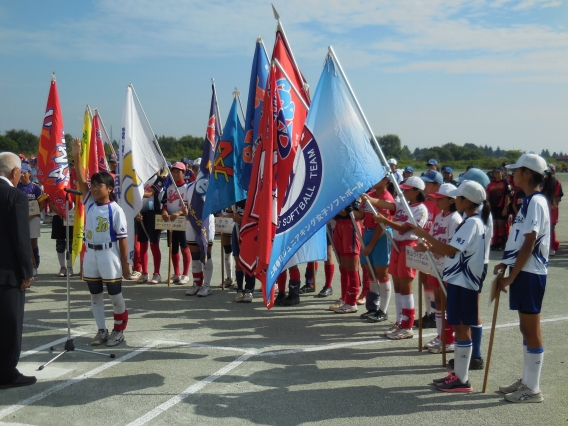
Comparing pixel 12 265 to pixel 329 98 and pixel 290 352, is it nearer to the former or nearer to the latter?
pixel 290 352

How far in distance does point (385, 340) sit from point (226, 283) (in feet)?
13.7

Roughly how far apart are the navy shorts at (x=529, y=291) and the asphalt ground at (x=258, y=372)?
892mm

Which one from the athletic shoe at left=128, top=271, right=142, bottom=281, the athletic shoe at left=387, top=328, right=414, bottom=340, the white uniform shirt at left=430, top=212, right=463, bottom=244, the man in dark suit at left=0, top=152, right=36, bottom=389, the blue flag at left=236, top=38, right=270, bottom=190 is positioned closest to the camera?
the man in dark suit at left=0, top=152, right=36, bottom=389

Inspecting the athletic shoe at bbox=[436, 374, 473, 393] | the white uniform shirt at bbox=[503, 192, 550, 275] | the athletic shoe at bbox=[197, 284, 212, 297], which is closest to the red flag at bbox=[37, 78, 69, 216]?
the athletic shoe at bbox=[197, 284, 212, 297]

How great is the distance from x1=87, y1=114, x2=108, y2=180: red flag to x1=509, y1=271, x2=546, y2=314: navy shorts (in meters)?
7.84

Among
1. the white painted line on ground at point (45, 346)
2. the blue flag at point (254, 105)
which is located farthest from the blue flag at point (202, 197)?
the white painted line on ground at point (45, 346)

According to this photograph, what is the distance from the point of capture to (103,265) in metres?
6.80

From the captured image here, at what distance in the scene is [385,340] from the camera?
7230 millimetres

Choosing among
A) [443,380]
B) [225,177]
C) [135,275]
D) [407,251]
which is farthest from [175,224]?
[443,380]

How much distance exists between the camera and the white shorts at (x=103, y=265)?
22.3 ft

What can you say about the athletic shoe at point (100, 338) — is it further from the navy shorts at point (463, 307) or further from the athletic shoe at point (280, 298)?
the navy shorts at point (463, 307)

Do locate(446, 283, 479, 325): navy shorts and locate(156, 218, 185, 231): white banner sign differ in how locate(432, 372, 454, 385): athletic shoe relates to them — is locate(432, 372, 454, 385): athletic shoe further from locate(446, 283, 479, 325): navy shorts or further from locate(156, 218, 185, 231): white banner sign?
locate(156, 218, 185, 231): white banner sign

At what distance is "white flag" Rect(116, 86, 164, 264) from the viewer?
953cm

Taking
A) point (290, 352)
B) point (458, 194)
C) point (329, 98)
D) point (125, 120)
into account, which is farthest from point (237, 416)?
point (125, 120)
